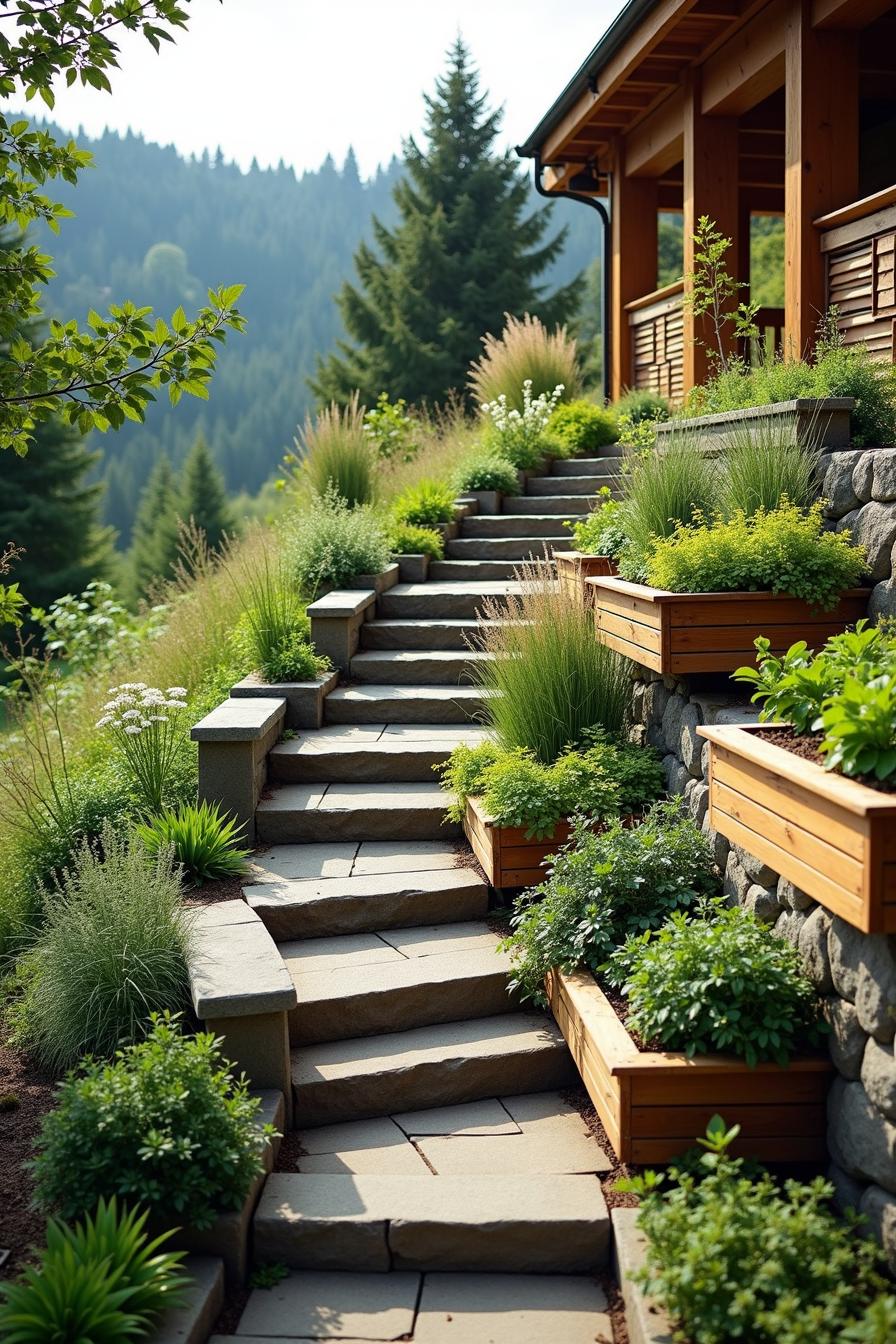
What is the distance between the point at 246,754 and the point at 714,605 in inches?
80.0

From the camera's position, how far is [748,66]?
7.18 meters

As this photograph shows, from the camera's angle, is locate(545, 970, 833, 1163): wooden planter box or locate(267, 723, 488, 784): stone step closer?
locate(545, 970, 833, 1163): wooden planter box

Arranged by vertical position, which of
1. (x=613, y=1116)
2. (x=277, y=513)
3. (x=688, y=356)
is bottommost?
(x=613, y=1116)

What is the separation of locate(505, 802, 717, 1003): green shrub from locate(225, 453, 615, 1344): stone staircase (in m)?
0.29

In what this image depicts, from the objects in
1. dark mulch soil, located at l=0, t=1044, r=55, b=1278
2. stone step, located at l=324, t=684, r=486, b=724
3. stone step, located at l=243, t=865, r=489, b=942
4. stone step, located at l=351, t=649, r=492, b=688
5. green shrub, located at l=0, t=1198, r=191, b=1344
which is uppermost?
stone step, located at l=351, t=649, r=492, b=688

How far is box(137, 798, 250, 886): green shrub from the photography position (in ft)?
14.2

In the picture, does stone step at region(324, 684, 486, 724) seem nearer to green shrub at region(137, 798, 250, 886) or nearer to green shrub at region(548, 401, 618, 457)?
green shrub at region(137, 798, 250, 886)

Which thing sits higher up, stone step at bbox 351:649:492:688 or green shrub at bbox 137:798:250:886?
stone step at bbox 351:649:492:688

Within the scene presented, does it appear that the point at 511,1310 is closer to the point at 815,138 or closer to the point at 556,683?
the point at 556,683

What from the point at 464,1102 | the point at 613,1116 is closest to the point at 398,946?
the point at 464,1102

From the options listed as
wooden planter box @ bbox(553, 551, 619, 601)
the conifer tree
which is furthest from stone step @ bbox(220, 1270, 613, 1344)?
the conifer tree

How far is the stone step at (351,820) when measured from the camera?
194 inches

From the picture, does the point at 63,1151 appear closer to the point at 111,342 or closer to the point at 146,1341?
the point at 146,1341

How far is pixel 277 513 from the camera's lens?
913cm
